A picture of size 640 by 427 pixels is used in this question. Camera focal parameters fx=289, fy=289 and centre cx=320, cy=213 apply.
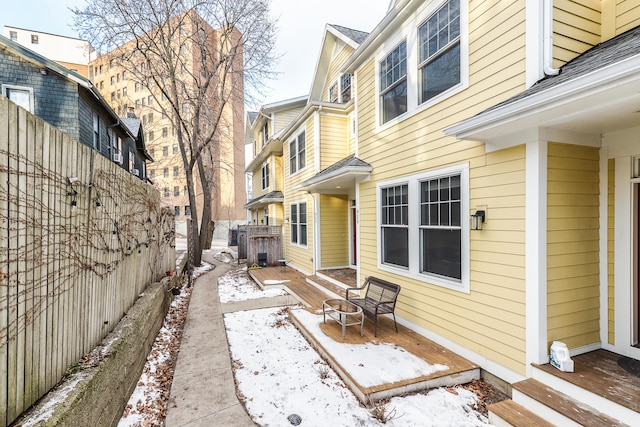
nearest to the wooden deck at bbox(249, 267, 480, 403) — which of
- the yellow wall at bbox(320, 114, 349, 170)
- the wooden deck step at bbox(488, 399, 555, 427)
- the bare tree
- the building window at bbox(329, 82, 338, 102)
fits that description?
the wooden deck step at bbox(488, 399, 555, 427)

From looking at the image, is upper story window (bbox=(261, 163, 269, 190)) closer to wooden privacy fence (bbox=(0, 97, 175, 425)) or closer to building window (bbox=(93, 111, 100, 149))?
building window (bbox=(93, 111, 100, 149))

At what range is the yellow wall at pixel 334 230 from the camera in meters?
9.35

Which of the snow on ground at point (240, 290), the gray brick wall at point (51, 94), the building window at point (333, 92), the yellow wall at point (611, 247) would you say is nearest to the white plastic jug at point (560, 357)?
the yellow wall at point (611, 247)

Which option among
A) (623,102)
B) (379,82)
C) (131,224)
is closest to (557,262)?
(623,102)

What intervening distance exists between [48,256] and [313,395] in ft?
9.82

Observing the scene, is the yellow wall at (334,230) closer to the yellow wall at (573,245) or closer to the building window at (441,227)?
the building window at (441,227)

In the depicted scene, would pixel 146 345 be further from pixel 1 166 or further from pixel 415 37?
pixel 415 37

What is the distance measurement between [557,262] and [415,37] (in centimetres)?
401

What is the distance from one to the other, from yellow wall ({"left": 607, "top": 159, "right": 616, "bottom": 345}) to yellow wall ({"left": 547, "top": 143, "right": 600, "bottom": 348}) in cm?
10

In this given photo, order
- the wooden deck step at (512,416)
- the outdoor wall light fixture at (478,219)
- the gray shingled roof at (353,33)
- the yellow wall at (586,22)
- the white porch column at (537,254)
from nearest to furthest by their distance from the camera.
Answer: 1. the wooden deck step at (512,416)
2. the white porch column at (537,254)
3. the yellow wall at (586,22)
4. the outdoor wall light fixture at (478,219)
5. the gray shingled roof at (353,33)

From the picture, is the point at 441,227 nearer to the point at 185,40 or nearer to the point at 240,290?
the point at 240,290

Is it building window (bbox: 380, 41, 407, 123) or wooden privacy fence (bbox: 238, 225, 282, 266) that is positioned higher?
building window (bbox: 380, 41, 407, 123)

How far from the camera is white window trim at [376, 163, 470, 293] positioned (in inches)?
157

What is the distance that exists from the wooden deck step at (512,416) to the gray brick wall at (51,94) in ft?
41.4
